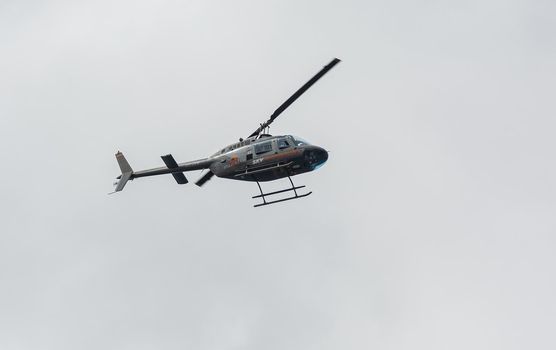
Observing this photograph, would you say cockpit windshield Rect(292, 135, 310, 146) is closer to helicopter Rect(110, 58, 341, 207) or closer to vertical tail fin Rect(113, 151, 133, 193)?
helicopter Rect(110, 58, 341, 207)

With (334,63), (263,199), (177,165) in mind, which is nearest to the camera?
(334,63)

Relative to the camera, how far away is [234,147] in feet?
125

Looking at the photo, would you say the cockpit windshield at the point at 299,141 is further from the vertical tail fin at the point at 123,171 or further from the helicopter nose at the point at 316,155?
the vertical tail fin at the point at 123,171

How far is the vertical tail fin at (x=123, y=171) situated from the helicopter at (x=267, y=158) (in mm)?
3207

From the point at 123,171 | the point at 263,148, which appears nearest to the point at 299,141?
the point at 263,148

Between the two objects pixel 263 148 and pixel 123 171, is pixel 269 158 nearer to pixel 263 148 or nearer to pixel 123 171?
pixel 263 148

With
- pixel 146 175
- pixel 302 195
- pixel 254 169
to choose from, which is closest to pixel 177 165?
pixel 146 175

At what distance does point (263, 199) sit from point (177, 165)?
5.54m

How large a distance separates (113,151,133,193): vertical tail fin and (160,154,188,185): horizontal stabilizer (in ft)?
9.38

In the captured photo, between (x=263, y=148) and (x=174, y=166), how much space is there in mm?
5175

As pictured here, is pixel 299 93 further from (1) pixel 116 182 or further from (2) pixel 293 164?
(1) pixel 116 182

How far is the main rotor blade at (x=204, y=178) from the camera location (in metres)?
39.5

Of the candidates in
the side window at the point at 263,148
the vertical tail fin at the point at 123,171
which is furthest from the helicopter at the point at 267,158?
the vertical tail fin at the point at 123,171

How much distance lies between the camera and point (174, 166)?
40.0m
